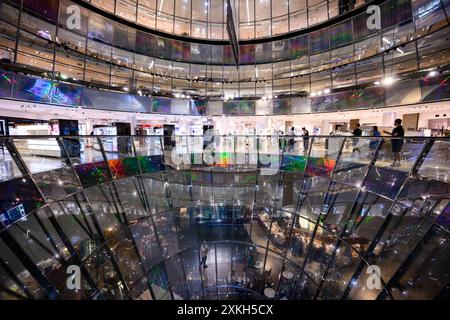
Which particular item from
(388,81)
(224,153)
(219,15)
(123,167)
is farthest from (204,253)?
(219,15)

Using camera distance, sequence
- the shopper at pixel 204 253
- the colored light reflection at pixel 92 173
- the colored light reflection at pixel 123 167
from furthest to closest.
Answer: the shopper at pixel 204 253
the colored light reflection at pixel 123 167
the colored light reflection at pixel 92 173

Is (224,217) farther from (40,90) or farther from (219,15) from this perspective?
(219,15)

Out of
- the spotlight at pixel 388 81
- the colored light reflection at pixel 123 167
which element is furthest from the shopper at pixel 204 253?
the spotlight at pixel 388 81

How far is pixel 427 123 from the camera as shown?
48.9 ft

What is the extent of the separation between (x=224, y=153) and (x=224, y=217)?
4064mm

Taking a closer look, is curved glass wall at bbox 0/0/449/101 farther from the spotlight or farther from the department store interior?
the spotlight

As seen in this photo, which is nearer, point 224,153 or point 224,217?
point 224,153

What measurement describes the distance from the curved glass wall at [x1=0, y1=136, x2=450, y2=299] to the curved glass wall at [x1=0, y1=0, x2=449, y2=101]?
930cm

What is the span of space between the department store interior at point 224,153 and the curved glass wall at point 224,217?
5 cm

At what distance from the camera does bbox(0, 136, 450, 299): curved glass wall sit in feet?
13.6

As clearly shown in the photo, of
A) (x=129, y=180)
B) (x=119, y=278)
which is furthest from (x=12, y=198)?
(x=129, y=180)

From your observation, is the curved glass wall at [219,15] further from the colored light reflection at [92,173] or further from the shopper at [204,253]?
the shopper at [204,253]

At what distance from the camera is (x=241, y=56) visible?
20406 mm

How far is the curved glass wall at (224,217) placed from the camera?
415cm
